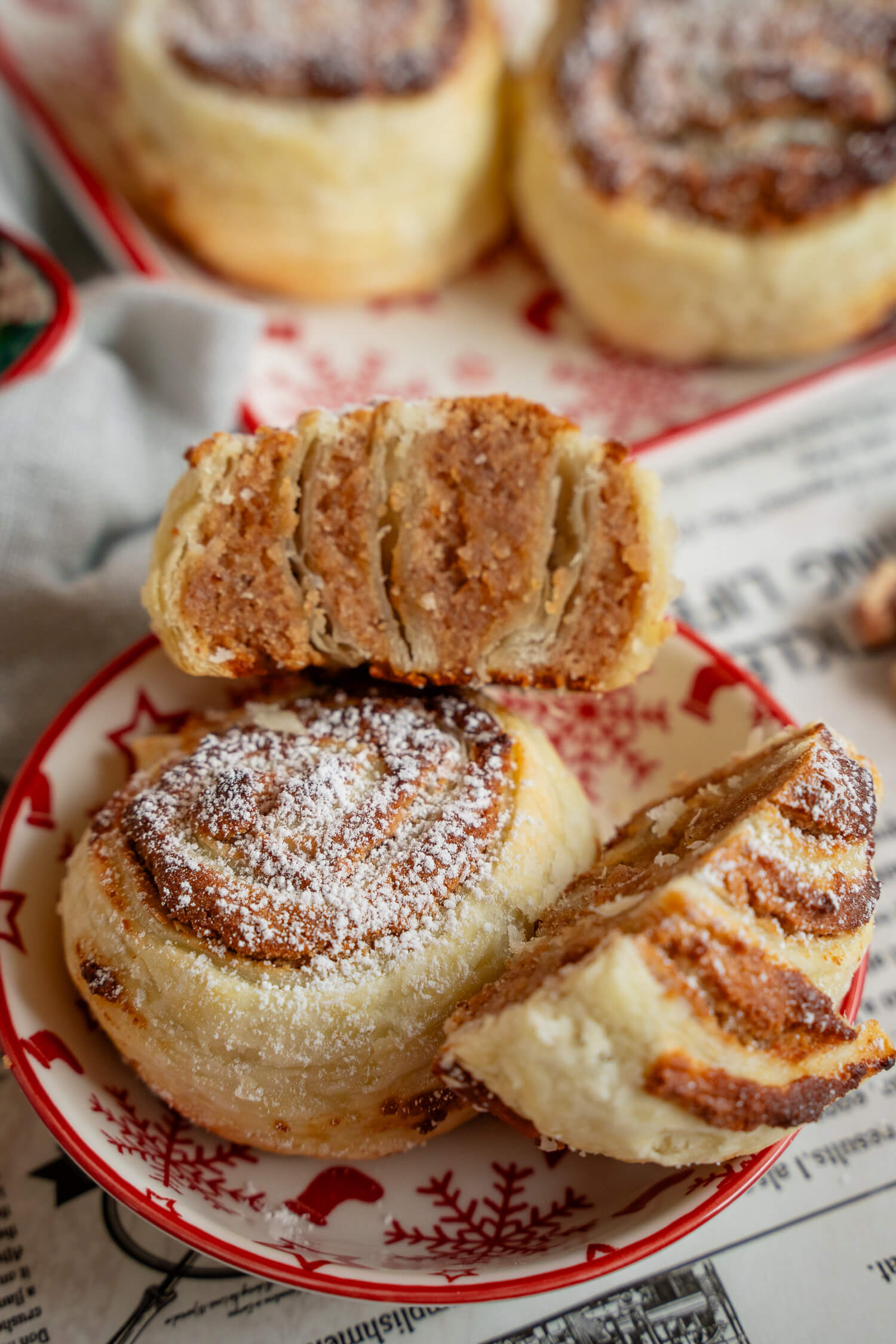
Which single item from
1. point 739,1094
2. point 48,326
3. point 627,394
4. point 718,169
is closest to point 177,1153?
point 739,1094

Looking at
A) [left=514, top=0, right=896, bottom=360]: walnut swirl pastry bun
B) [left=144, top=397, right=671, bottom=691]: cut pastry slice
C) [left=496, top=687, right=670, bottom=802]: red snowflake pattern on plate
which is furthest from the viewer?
[left=514, top=0, right=896, bottom=360]: walnut swirl pastry bun

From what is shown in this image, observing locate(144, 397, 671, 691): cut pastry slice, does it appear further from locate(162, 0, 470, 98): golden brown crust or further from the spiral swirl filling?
locate(162, 0, 470, 98): golden brown crust

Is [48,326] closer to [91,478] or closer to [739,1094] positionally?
[91,478]

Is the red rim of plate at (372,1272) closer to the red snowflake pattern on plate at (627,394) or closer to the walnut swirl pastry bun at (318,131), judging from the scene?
the red snowflake pattern on plate at (627,394)

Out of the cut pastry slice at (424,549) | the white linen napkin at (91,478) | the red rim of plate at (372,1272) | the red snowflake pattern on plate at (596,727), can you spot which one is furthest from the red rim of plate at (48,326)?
the red rim of plate at (372,1272)

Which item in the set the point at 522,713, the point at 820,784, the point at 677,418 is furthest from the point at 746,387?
the point at 820,784

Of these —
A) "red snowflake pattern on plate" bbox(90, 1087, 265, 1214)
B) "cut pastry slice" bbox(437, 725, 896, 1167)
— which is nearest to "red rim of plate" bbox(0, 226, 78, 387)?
"red snowflake pattern on plate" bbox(90, 1087, 265, 1214)

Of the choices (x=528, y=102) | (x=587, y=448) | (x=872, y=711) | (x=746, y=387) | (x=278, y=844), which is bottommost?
(x=872, y=711)

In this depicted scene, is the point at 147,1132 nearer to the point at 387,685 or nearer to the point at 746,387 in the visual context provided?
the point at 387,685
